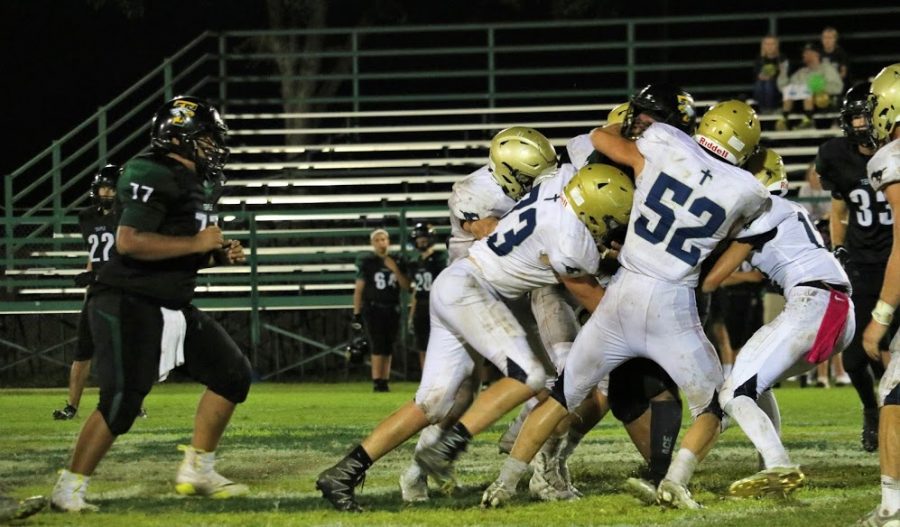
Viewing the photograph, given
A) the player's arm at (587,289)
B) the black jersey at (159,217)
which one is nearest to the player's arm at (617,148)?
the player's arm at (587,289)

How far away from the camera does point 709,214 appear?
5.82 meters

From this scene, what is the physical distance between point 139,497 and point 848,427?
205 inches

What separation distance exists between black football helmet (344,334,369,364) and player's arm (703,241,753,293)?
8613 millimetres

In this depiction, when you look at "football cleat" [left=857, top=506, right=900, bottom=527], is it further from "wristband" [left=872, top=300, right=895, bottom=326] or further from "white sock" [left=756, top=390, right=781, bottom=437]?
"white sock" [left=756, top=390, right=781, bottom=437]

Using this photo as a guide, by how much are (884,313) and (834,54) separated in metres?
12.1

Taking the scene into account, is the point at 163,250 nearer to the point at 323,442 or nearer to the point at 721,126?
the point at 721,126

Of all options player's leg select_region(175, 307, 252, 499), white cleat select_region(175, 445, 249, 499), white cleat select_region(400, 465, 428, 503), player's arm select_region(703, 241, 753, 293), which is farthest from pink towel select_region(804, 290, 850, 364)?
white cleat select_region(175, 445, 249, 499)

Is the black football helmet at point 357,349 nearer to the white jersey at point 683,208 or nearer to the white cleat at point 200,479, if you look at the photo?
the white cleat at point 200,479

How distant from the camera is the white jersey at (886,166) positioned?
17.8 ft

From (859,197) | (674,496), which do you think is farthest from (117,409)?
(859,197)

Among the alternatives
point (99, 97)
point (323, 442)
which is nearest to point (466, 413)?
point (323, 442)

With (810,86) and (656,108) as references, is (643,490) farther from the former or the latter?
(810,86)

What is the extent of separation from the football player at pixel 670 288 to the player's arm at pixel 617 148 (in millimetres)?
21

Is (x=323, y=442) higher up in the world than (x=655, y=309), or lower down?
lower down
